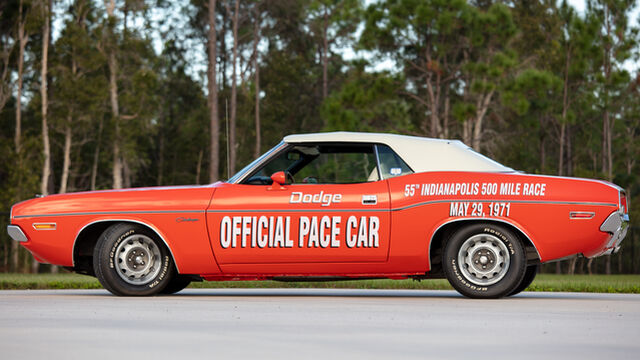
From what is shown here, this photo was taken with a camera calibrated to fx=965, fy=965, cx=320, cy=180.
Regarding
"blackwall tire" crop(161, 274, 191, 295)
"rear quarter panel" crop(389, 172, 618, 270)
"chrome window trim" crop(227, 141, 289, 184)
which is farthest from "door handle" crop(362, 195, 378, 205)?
"blackwall tire" crop(161, 274, 191, 295)

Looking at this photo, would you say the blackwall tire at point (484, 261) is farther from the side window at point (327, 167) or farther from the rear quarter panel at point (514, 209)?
the side window at point (327, 167)

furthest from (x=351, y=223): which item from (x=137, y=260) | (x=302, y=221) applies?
(x=137, y=260)

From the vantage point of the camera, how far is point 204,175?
183ft

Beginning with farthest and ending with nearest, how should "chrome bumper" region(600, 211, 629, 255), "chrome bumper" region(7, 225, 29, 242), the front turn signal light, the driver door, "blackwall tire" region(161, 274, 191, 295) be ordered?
"blackwall tire" region(161, 274, 191, 295) < "chrome bumper" region(7, 225, 29, 242) < the front turn signal light < the driver door < "chrome bumper" region(600, 211, 629, 255)

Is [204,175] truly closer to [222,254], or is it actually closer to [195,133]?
[195,133]

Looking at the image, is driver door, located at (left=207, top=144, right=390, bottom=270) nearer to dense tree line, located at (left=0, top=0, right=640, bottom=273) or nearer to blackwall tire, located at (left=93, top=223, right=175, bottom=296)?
blackwall tire, located at (left=93, top=223, right=175, bottom=296)

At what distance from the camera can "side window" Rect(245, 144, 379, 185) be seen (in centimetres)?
951

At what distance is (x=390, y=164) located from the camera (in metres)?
9.41

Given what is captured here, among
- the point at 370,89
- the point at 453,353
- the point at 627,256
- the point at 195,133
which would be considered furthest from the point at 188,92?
the point at 453,353

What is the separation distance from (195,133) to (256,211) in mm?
44985

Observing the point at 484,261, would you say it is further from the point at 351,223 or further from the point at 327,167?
the point at 327,167

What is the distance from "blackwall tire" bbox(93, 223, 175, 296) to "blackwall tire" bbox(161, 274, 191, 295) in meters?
0.25

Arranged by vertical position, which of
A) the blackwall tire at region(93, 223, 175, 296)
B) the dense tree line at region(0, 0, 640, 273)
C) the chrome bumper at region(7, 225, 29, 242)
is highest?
the dense tree line at region(0, 0, 640, 273)

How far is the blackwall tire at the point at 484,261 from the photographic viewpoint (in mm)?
8945
